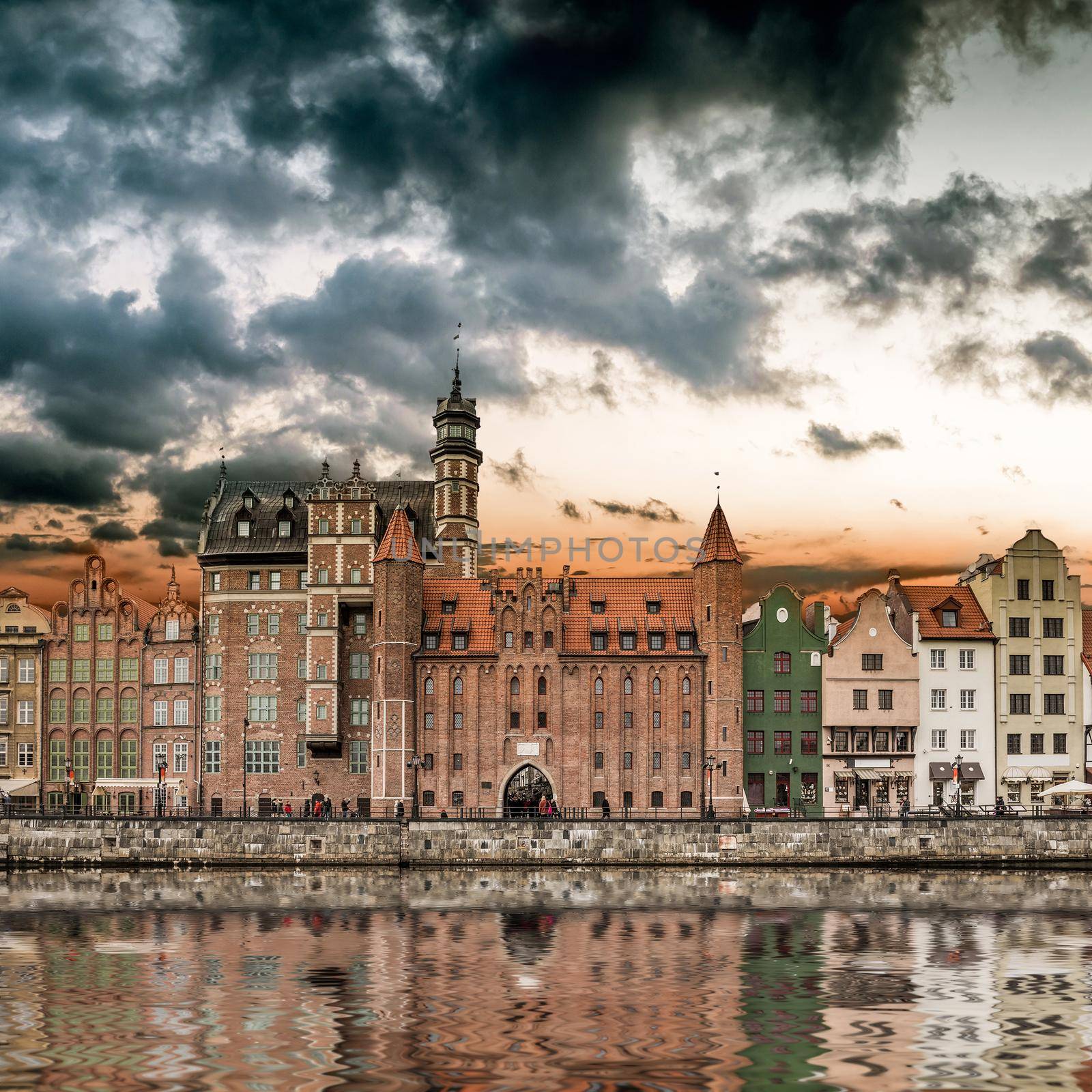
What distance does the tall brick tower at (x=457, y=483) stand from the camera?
9575 centimetres

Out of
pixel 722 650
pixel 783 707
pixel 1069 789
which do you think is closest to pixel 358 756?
pixel 722 650

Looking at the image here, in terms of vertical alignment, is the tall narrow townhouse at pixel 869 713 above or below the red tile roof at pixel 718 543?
below

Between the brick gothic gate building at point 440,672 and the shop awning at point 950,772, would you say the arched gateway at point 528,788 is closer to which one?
the brick gothic gate building at point 440,672

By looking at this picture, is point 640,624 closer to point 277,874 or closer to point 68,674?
point 277,874

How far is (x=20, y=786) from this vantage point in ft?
291

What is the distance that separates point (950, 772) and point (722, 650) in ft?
53.0

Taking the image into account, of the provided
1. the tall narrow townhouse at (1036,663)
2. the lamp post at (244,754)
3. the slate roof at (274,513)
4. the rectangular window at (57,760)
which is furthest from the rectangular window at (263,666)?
the tall narrow townhouse at (1036,663)

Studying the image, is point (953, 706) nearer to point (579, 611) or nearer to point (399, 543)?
point (579, 611)

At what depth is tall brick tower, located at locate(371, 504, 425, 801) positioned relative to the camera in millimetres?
81750

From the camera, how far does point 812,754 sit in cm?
8431

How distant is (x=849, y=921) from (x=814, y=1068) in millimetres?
22499

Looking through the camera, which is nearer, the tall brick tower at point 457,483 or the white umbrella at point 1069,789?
the white umbrella at point 1069,789

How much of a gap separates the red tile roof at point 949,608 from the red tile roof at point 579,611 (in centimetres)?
1441

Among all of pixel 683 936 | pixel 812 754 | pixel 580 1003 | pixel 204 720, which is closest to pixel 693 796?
pixel 812 754
